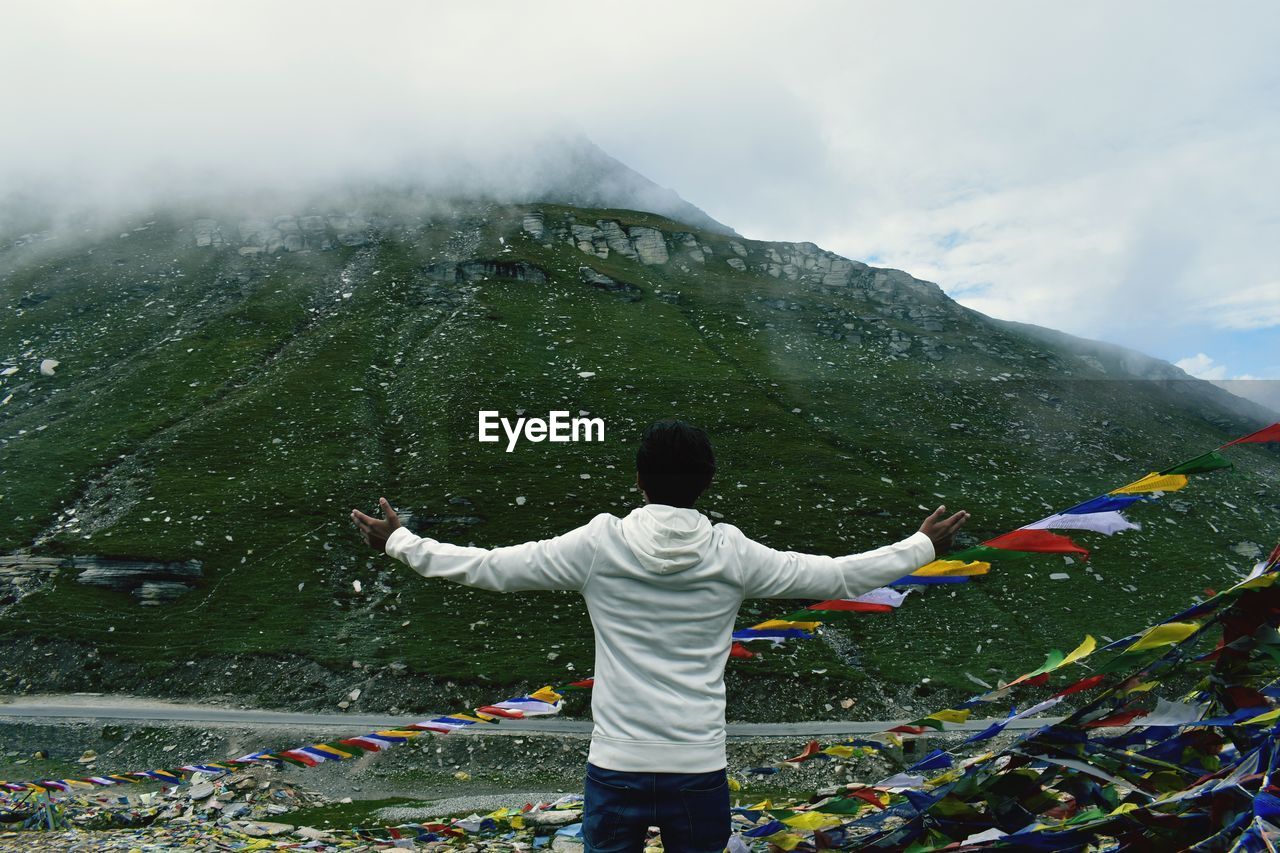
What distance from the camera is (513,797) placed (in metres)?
21.0

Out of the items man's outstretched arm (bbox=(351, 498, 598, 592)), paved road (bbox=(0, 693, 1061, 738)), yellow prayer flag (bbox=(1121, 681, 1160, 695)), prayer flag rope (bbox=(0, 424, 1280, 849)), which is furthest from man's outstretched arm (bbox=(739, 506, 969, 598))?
paved road (bbox=(0, 693, 1061, 738))

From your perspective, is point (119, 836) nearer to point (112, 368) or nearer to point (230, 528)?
point (230, 528)

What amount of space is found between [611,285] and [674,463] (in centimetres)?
9880

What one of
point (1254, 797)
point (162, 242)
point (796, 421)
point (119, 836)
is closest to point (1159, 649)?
point (1254, 797)

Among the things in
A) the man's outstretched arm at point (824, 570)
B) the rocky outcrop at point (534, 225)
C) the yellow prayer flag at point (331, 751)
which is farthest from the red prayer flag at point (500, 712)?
the rocky outcrop at point (534, 225)

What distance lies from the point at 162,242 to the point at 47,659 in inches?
3569

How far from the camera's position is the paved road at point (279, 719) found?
2950 centimetres

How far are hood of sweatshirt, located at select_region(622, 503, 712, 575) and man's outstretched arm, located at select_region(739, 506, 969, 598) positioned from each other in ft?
0.93

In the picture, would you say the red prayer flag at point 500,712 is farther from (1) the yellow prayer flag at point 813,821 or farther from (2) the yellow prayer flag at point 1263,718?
(2) the yellow prayer flag at point 1263,718

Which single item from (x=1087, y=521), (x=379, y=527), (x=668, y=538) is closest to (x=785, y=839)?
(x=1087, y=521)

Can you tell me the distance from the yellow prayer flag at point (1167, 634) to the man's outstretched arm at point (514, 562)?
4.29m

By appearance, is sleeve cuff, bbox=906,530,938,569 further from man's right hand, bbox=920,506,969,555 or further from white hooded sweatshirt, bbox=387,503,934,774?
white hooded sweatshirt, bbox=387,503,934,774

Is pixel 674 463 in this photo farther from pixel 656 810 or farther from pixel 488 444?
pixel 488 444

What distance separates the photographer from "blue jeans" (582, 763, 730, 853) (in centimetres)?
344
